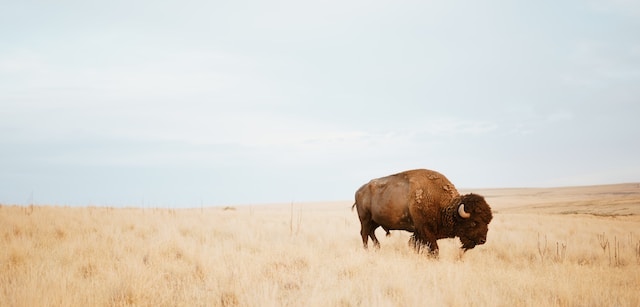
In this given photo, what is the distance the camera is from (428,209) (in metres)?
8.81

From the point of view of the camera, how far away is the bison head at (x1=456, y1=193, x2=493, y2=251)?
26.7 feet

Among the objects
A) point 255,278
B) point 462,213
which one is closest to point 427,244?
point 462,213

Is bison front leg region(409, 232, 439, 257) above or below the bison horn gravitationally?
below

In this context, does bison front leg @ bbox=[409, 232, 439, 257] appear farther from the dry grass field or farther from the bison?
the dry grass field

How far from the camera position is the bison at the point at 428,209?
8.22m

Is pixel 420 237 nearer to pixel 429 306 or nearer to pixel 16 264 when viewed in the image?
pixel 429 306

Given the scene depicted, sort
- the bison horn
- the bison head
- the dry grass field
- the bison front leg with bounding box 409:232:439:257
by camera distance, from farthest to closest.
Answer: the bison front leg with bounding box 409:232:439:257 < the bison head < the bison horn < the dry grass field

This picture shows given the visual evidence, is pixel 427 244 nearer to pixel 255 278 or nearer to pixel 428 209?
pixel 428 209

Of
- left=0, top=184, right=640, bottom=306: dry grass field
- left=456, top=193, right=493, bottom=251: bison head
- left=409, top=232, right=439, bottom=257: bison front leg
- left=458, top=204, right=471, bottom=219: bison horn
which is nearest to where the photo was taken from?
left=0, top=184, right=640, bottom=306: dry grass field

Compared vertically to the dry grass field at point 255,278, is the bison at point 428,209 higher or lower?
higher

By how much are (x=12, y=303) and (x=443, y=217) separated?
7.70 metres

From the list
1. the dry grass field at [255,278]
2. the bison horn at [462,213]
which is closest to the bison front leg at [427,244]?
the dry grass field at [255,278]

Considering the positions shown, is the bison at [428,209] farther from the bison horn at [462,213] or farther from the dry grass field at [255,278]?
the dry grass field at [255,278]

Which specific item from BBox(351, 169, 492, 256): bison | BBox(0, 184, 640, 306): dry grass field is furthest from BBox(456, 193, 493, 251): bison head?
BBox(0, 184, 640, 306): dry grass field
